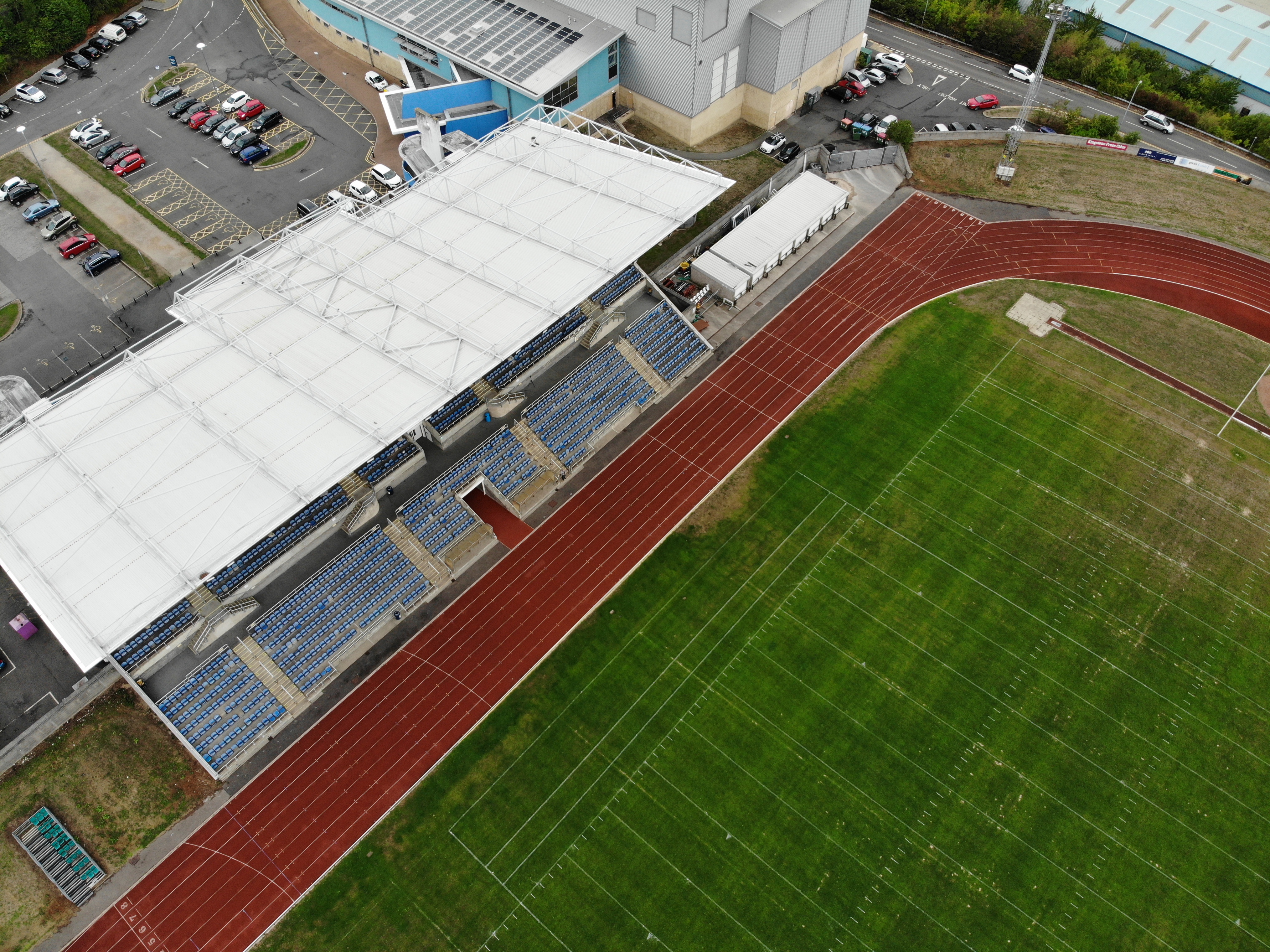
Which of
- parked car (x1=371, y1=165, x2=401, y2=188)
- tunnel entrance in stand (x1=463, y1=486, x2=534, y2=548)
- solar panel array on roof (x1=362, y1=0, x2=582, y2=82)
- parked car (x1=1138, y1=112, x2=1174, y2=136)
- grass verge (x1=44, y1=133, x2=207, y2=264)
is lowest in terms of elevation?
tunnel entrance in stand (x1=463, y1=486, x2=534, y2=548)

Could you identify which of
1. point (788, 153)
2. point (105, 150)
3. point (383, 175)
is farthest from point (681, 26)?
point (105, 150)

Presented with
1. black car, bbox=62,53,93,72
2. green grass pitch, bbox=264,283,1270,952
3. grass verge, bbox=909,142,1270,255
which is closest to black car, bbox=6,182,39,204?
black car, bbox=62,53,93,72

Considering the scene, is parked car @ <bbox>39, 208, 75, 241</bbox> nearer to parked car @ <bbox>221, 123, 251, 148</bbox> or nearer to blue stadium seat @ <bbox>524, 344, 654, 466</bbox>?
parked car @ <bbox>221, 123, 251, 148</bbox>

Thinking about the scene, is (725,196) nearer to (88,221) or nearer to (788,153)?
(788,153)

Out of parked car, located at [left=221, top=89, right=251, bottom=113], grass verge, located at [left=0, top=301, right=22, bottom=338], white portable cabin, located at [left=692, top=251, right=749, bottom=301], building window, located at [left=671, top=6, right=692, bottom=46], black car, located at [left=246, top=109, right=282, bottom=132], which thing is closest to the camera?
grass verge, located at [left=0, top=301, right=22, bottom=338]

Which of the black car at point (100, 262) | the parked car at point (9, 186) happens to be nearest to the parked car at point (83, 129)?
the parked car at point (9, 186)

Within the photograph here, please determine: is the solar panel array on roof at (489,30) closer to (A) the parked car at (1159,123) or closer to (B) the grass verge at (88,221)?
(B) the grass verge at (88,221)

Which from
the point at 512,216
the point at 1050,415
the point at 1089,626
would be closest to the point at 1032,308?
the point at 1050,415
